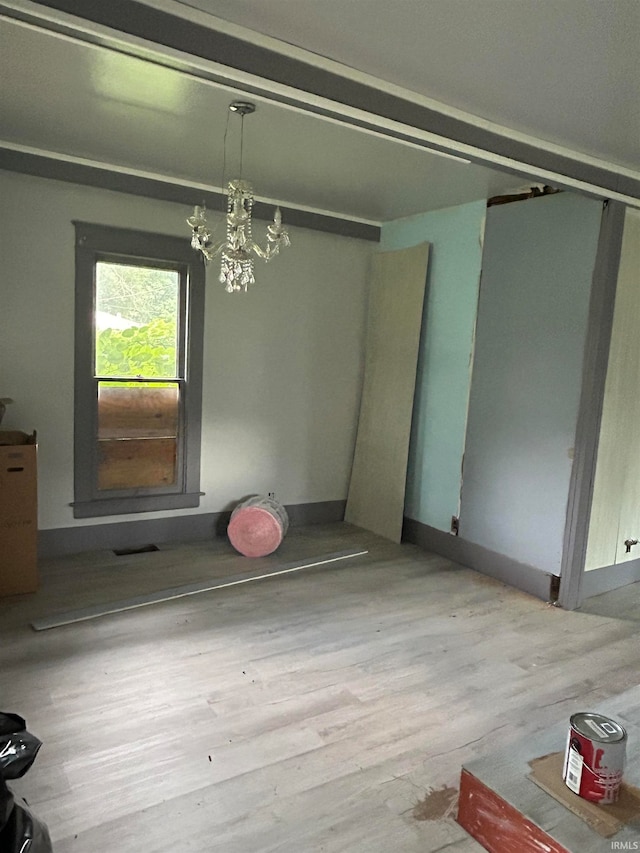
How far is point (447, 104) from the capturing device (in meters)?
2.56

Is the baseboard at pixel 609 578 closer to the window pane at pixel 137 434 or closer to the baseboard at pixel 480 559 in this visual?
the baseboard at pixel 480 559

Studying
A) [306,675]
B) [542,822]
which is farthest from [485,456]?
[542,822]

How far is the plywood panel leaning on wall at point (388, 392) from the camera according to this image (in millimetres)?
4832

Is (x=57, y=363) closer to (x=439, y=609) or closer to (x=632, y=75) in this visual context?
(x=439, y=609)

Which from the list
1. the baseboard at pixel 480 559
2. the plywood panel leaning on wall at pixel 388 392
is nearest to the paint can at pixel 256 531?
the plywood panel leaning on wall at pixel 388 392

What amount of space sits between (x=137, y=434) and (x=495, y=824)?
3.43 meters

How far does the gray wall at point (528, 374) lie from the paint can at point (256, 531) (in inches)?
54.5

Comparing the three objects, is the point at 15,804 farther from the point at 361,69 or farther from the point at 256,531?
the point at 256,531

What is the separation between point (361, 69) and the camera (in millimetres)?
Answer: 2271

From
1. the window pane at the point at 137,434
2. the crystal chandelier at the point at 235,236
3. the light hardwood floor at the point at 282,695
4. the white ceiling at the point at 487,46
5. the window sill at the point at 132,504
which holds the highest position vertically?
the white ceiling at the point at 487,46

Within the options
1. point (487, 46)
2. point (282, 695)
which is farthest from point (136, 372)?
point (487, 46)

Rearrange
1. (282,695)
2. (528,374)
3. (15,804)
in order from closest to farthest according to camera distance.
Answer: (15,804), (282,695), (528,374)

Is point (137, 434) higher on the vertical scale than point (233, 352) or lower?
lower

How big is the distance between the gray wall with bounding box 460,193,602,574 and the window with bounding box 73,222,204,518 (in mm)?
2096
